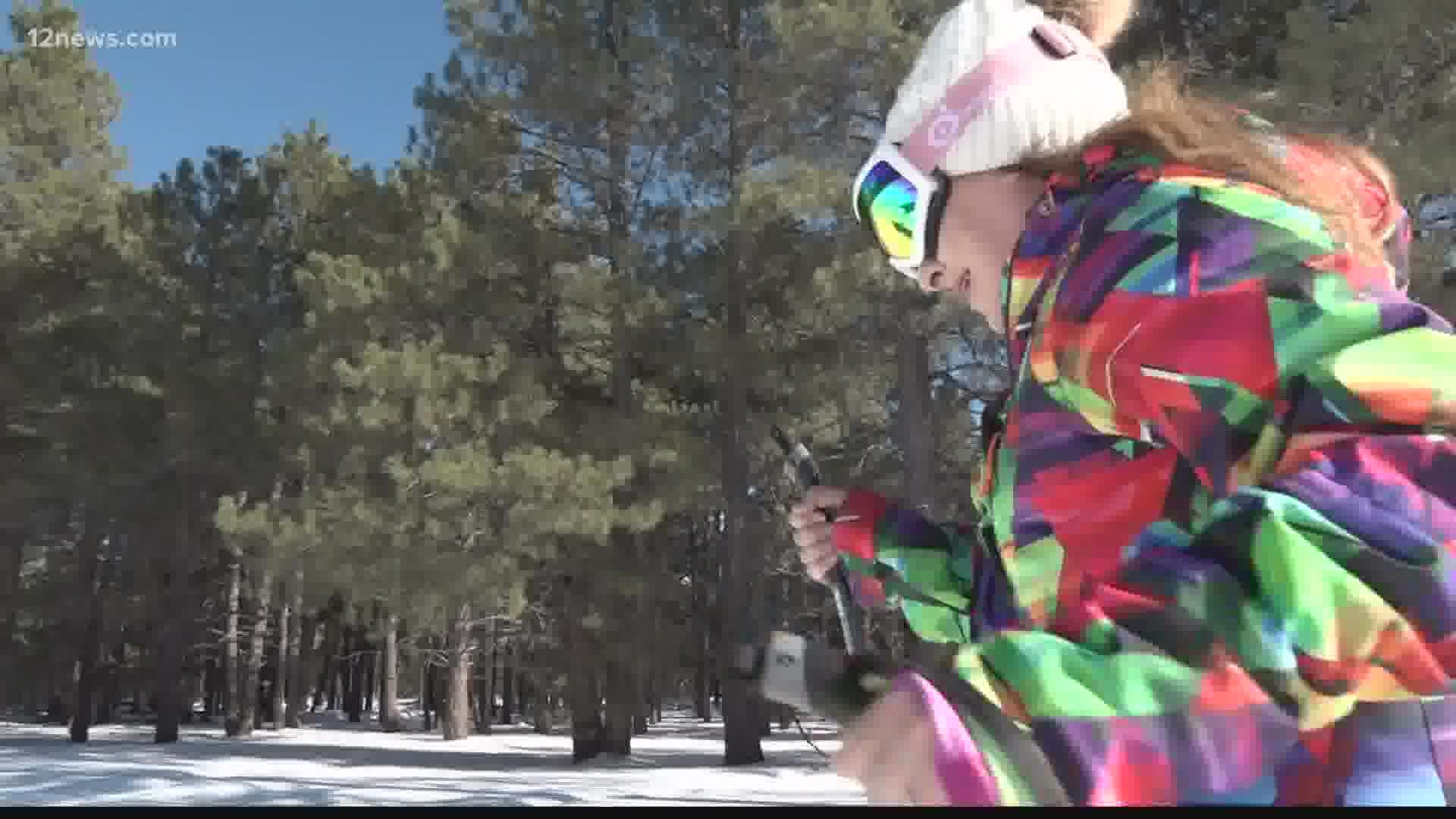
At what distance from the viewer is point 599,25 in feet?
42.4

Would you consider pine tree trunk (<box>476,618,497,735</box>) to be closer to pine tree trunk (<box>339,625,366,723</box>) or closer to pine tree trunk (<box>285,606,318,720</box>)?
pine tree trunk (<box>285,606,318,720</box>)

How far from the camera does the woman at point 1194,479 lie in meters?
0.50

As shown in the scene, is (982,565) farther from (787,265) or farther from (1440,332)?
(787,265)

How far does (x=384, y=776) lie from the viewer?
30.3 ft

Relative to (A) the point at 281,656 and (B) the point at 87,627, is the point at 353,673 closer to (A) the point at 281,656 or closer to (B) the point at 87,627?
(A) the point at 281,656

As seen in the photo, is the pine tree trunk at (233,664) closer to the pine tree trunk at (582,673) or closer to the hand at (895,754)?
the pine tree trunk at (582,673)

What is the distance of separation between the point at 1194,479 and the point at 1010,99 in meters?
0.48

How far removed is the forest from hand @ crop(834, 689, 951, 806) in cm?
607

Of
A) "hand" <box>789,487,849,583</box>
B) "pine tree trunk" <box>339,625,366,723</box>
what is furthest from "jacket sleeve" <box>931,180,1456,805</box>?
"pine tree trunk" <box>339,625,366,723</box>

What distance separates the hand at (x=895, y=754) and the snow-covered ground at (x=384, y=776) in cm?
280

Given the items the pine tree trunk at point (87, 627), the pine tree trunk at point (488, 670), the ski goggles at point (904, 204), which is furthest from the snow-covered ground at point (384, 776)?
the pine tree trunk at point (488, 670)

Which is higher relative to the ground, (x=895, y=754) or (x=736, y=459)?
(x=736, y=459)

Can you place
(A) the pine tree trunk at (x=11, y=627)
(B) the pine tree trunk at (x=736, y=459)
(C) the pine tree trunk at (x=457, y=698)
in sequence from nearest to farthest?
1. (B) the pine tree trunk at (x=736, y=459)
2. (C) the pine tree trunk at (x=457, y=698)
3. (A) the pine tree trunk at (x=11, y=627)

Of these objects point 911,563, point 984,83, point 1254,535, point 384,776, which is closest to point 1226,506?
point 1254,535
